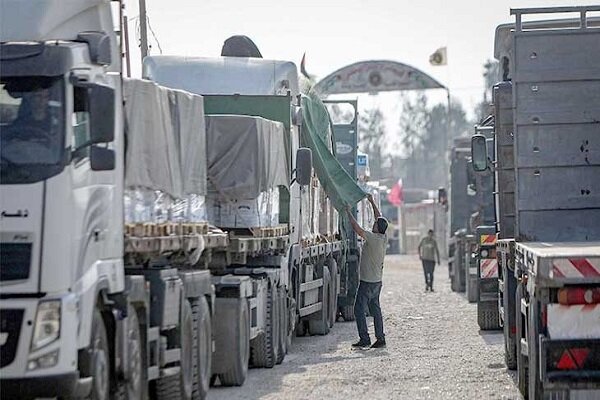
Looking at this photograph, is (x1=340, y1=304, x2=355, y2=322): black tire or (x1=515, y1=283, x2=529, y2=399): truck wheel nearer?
(x1=515, y1=283, x2=529, y2=399): truck wheel

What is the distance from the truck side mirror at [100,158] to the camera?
1112 cm

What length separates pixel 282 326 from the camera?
19.2 metres

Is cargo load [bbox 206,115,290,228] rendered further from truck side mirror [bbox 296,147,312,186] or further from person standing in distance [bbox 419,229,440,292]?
person standing in distance [bbox 419,229,440,292]

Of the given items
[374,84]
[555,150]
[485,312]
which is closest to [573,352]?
[555,150]

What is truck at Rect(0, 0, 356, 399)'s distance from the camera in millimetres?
10602

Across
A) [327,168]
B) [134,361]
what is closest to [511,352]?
[134,361]

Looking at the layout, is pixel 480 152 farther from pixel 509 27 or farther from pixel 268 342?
pixel 268 342

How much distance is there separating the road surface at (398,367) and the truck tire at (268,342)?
141mm

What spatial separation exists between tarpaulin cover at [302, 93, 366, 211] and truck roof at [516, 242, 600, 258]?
8134mm

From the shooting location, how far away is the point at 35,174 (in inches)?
421

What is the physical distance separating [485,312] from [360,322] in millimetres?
3078

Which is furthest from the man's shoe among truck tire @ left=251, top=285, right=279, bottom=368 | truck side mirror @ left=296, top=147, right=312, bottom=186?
truck tire @ left=251, top=285, right=279, bottom=368

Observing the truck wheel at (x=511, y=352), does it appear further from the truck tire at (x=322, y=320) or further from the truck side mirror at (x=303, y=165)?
the truck tire at (x=322, y=320)

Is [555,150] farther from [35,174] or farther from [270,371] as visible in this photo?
[35,174]
